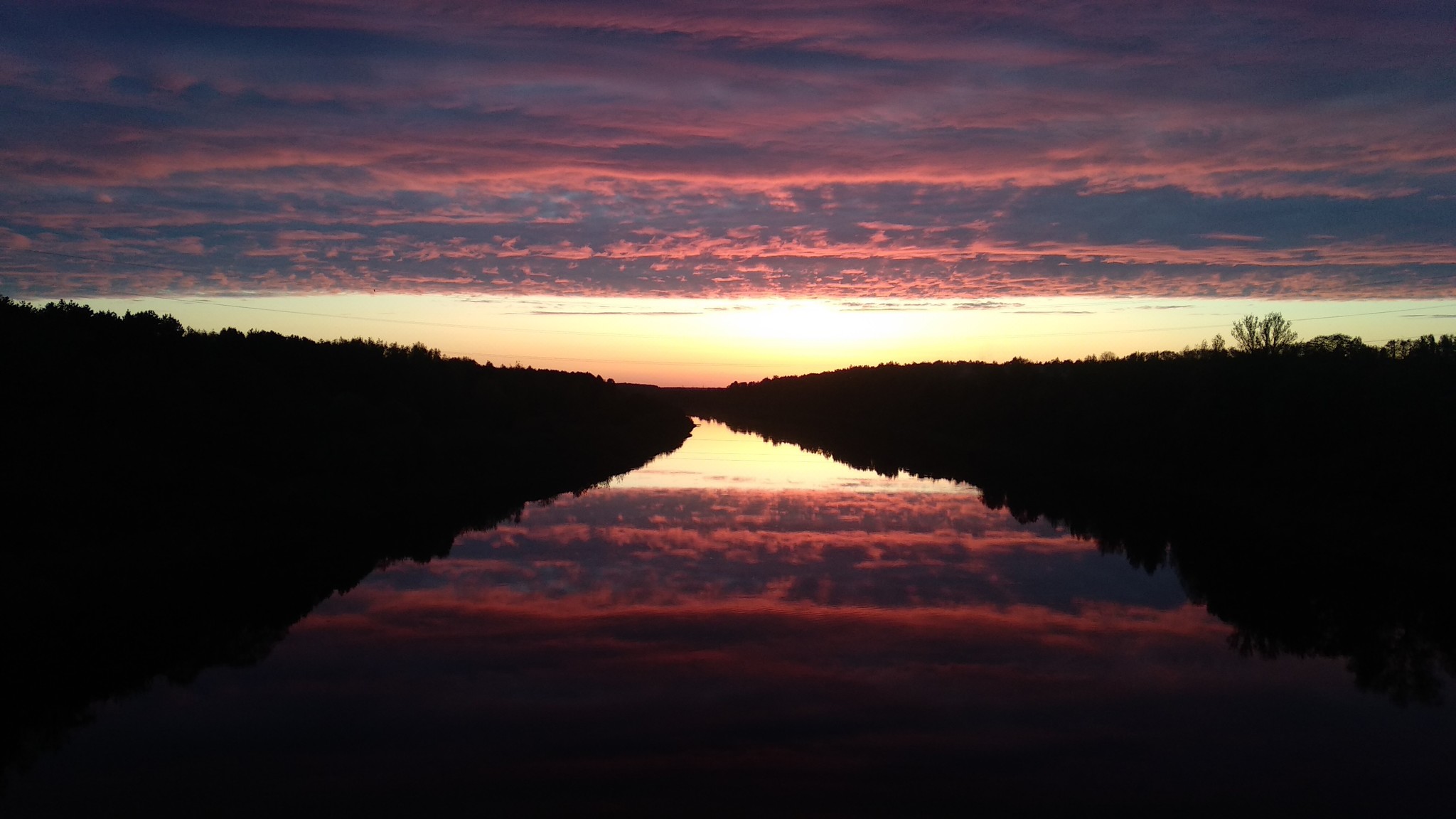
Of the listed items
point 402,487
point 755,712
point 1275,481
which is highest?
point 1275,481

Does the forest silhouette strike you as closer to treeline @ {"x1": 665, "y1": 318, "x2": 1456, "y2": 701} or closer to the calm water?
treeline @ {"x1": 665, "y1": 318, "x2": 1456, "y2": 701}

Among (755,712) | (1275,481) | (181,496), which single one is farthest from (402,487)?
(1275,481)

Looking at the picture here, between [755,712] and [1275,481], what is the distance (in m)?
25.0

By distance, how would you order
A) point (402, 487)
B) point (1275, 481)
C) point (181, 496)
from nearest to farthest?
1. point (181, 496)
2. point (1275, 481)
3. point (402, 487)

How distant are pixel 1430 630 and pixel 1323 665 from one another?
9.99 ft

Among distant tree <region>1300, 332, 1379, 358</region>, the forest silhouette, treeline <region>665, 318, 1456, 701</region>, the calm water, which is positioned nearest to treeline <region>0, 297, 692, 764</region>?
the forest silhouette

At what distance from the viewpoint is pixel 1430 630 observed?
1528 cm

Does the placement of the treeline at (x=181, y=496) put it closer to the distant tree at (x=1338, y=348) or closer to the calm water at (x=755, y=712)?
the calm water at (x=755, y=712)

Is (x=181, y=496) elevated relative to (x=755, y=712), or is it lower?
elevated

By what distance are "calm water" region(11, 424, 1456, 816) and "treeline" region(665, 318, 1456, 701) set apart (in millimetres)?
1359

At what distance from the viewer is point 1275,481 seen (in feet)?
102

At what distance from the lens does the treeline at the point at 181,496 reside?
45.9ft

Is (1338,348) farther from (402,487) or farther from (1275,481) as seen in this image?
(402,487)

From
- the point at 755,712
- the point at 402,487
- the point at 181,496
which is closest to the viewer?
the point at 755,712
